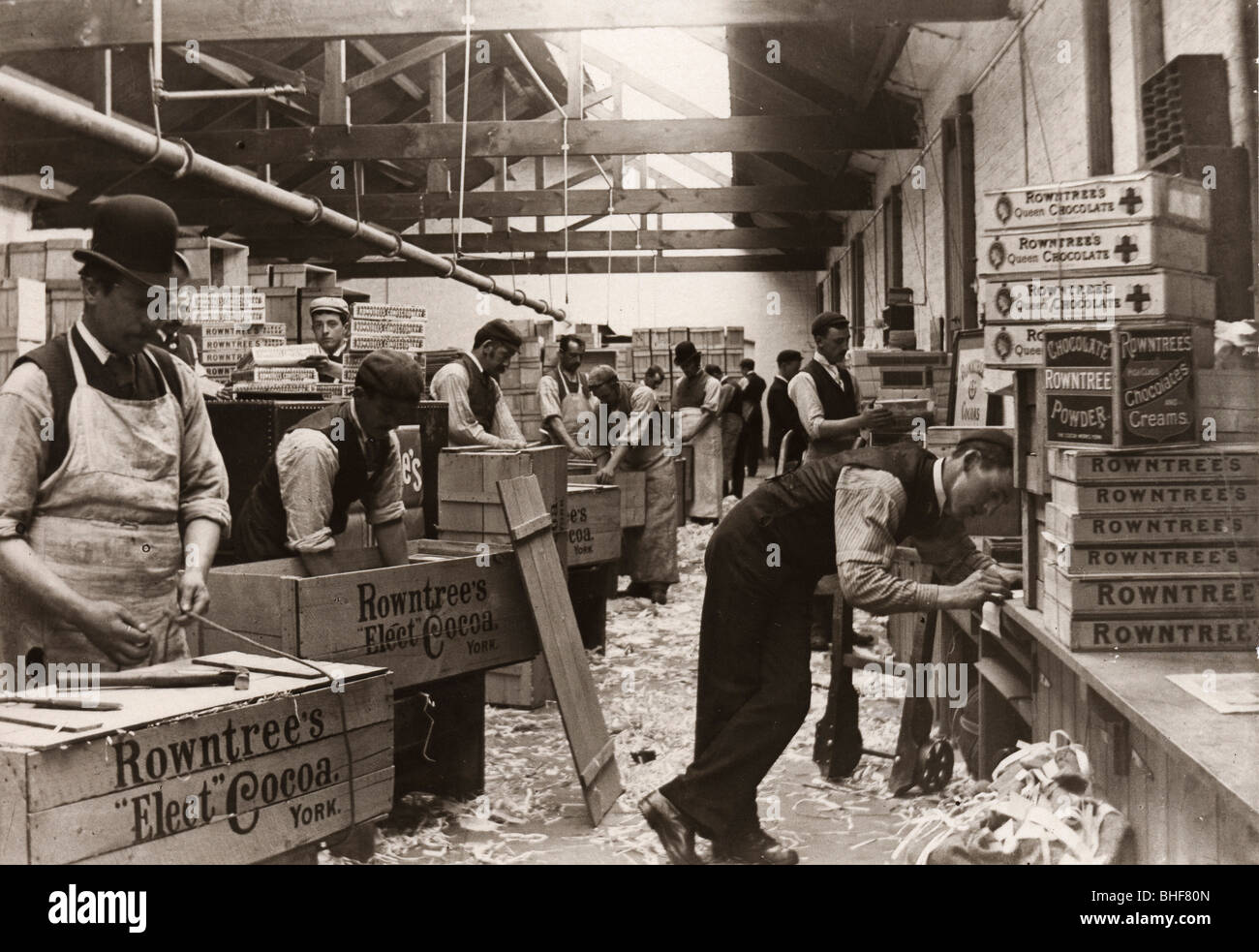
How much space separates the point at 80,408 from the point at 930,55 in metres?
8.03

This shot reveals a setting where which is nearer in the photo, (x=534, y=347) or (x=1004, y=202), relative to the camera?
(x=1004, y=202)

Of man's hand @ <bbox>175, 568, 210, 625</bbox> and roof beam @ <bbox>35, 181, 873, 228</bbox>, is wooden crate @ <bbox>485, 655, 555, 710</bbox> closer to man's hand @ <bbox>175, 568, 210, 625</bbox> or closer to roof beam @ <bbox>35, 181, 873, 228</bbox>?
man's hand @ <bbox>175, 568, 210, 625</bbox>

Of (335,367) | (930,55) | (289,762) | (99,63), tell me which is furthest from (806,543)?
(930,55)

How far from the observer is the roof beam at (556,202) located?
1374 cm

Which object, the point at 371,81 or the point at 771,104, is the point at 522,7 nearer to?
the point at 371,81

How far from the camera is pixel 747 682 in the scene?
367 cm

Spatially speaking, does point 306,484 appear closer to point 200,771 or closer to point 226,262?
point 200,771

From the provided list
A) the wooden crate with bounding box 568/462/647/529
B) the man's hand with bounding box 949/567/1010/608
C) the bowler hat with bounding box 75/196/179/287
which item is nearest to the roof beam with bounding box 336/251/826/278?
the wooden crate with bounding box 568/462/647/529

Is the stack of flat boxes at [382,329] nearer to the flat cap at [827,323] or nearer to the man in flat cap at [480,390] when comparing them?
the man in flat cap at [480,390]

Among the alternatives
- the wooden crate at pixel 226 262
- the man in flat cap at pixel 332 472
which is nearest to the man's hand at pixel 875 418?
the man in flat cap at pixel 332 472

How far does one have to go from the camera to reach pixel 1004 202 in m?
3.84

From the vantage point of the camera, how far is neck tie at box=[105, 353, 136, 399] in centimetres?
273

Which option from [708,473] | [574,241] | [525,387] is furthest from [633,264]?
[708,473]

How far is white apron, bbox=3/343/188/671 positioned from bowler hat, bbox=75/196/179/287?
225 mm
